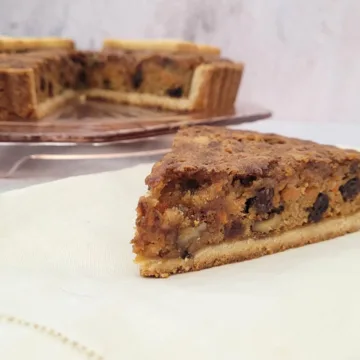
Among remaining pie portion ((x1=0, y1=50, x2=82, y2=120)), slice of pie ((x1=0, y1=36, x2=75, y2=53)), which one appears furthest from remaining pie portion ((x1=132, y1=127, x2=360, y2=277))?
slice of pie ((x1=0, y1=36, x2=75, y2=53))

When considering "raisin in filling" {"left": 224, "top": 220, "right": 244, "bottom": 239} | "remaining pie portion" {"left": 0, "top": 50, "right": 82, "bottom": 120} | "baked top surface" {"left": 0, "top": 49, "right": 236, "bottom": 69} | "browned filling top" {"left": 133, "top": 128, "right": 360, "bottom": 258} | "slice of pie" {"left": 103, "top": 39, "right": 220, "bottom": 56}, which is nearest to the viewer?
"browned filling top" {"left": 133, "top": 128, "right": 360, "bottom": 258}

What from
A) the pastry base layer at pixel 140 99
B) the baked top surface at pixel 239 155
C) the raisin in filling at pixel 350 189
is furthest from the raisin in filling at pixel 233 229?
the pastry base layer at pixel 140 99

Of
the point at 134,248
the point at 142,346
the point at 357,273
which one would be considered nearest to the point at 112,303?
the point at 142,346

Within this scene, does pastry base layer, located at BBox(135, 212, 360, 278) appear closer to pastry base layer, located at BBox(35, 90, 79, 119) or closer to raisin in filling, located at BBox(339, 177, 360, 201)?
raisin in filling, located at BBox(339, 177, 360, 201)

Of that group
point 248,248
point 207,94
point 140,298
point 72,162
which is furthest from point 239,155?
point 207,94

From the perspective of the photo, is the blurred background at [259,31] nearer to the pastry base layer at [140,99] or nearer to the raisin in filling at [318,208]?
the pastry base layer at [140,99]

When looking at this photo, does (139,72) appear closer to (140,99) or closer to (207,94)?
(140,99)

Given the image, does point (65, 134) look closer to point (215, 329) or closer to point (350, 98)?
point (215, 329)
